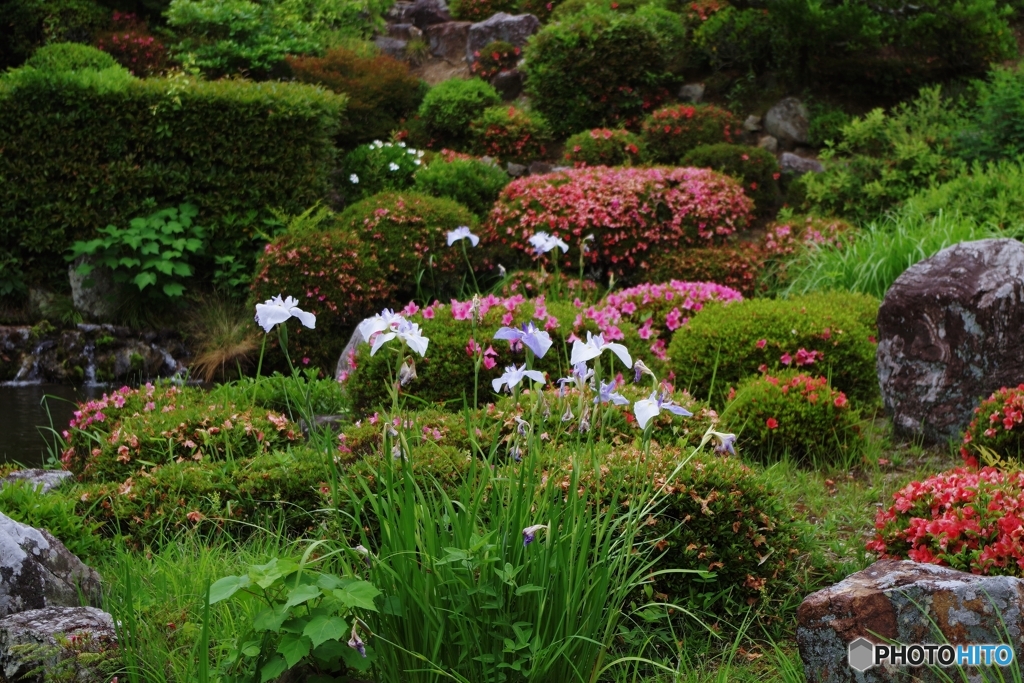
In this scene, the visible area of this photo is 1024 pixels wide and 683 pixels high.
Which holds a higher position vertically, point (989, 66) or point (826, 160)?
point (989, 66)

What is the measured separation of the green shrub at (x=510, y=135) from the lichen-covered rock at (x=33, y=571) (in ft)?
28.6

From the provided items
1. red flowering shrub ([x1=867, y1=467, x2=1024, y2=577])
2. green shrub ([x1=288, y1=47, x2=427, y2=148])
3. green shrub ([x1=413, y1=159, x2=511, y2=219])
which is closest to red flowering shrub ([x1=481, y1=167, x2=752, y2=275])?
green shrub ([x1=413, y1=159, x2=511, y2=219])

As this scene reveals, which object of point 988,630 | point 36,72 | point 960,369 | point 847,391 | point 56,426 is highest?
point 36,72

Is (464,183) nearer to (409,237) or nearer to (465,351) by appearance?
(409,237)

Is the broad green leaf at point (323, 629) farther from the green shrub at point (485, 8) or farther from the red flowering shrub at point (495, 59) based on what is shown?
the green shrub at point (485, 8)

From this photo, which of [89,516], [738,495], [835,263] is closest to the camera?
[738,495]

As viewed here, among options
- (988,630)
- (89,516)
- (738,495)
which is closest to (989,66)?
(738,495)

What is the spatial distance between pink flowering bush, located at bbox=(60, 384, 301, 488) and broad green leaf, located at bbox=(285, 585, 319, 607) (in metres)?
2.46

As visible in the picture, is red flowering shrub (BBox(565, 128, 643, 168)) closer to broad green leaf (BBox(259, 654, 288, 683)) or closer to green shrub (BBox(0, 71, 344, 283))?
green shrub (BBox(0, 71, 344, 283))

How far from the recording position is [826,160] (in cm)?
977

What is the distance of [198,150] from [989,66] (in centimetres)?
874

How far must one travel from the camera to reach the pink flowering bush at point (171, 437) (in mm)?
4633

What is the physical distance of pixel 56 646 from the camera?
2.65 meters

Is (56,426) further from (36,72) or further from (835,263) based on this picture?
(835,263)
